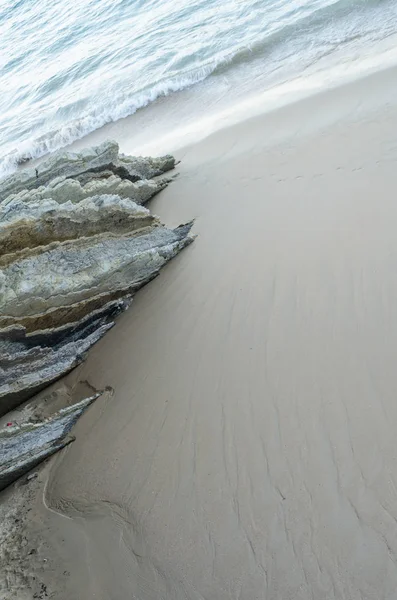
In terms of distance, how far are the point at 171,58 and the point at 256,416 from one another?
13.7 m

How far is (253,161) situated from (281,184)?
1.05 metres

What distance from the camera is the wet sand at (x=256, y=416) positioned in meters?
3.63

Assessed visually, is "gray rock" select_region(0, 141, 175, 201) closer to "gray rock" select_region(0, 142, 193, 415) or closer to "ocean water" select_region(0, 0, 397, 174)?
"gray rock" select_region(0, 142, 193, 415)

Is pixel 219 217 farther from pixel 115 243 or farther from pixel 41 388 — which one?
pixel 41 388

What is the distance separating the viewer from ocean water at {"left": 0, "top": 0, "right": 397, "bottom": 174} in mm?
11867

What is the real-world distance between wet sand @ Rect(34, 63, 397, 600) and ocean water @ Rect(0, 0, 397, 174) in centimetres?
572

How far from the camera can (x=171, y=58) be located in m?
15.1

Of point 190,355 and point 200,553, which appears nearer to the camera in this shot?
point 200,553

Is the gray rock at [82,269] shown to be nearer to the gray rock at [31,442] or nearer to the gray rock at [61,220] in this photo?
the gray rock at [61,220]

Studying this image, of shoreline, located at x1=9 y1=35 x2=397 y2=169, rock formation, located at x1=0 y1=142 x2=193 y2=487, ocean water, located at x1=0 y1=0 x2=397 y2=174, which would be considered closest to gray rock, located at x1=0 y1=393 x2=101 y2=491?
rock formation, located at x1=0 y1=142 x2=193 y2=487

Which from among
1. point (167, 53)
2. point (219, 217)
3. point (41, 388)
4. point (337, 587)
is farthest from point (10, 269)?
point (167, 53)

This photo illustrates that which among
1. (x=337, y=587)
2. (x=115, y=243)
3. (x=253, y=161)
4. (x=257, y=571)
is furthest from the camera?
(x=253, y=161)

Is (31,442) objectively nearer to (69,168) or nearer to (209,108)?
(69,168)

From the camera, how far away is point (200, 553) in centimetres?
378
